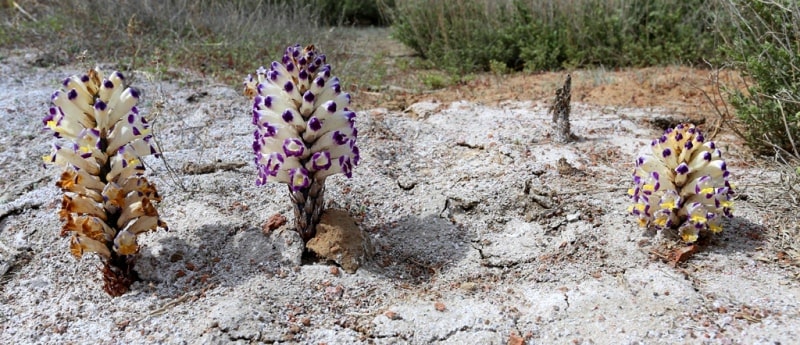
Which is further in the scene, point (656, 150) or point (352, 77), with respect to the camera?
point (352, 77)

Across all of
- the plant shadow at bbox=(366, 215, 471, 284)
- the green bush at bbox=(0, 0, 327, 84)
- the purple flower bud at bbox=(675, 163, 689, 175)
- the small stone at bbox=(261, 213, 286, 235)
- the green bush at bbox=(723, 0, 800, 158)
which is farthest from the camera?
the green bush at bbox=(0, 0, 327, 84)

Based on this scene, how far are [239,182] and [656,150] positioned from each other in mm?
2072

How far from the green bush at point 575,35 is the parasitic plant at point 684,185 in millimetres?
3641

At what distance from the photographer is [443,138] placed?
4.23 metres

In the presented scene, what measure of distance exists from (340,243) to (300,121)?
559 mm

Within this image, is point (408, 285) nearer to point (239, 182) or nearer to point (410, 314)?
point (410, 314)

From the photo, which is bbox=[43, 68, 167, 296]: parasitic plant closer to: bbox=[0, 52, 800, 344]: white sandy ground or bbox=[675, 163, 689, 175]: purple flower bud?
bbox=[0, 52, 800, 344]: white sandy ground

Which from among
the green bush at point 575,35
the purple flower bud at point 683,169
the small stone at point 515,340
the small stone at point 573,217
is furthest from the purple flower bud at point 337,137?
the green bush at point 575,35

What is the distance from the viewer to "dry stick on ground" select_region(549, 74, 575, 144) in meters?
3.96

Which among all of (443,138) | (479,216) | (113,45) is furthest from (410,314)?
(113,45)

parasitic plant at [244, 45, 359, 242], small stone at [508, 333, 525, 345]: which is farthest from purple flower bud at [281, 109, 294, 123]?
small stone at [508, 333, 525, 345]

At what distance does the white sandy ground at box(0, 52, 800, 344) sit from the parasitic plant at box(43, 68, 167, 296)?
0.80ft

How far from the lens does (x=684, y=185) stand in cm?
283

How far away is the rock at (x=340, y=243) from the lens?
2.82 meters
